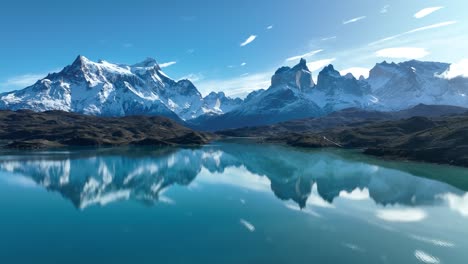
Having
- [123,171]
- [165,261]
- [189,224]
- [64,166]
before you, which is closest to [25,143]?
[64,166]

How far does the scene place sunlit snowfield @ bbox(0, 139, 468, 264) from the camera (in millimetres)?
42188

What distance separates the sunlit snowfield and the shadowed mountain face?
37 cm

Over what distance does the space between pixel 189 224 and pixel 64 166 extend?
84.9 m

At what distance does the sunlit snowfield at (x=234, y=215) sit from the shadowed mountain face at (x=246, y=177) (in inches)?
14.4

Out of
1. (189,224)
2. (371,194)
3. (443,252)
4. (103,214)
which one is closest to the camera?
(443,252)

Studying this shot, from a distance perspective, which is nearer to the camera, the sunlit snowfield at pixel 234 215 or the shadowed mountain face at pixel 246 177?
the sunlit snowfield at pixel 234 215

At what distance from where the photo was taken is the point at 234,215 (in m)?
60.3

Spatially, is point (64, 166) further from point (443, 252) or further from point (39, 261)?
point (443, 252)

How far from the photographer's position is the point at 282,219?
5794 cm

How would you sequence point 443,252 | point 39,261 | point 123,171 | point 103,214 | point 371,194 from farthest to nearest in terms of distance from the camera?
point 123,171 → point 371,194 → point 103,214 → point 443,252 → point 39,261

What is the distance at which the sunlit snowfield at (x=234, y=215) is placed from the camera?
42.2 meters

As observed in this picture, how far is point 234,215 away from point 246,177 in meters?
49.8

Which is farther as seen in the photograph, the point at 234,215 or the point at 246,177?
the point at 246,177

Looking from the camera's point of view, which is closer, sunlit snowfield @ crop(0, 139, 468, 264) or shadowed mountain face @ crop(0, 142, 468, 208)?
sunlit snowfield @ crop(0, 139, 468, 264)
